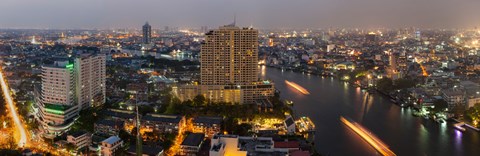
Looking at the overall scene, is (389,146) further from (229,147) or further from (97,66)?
(97,66)

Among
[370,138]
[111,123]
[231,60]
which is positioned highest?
[231,60]

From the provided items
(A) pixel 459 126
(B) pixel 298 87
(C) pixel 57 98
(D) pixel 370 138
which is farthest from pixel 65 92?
(A) pixel 459 126

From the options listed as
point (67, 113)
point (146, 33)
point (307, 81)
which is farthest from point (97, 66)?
point (146, 33)

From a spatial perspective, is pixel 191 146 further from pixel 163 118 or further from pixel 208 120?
Result: pixel 163 118

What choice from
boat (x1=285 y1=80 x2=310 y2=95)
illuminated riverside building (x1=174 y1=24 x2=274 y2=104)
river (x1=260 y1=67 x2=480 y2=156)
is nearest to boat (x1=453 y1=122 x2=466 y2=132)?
river (x1=260 y1=67 x2=480 y2=156)

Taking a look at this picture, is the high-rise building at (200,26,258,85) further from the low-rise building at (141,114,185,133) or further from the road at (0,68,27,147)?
the road at (0,68,27,147)

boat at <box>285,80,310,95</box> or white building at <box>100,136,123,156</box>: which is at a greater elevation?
boat at <box>285,80,310,95</box>

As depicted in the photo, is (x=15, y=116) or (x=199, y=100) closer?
(x=15, y=116)
